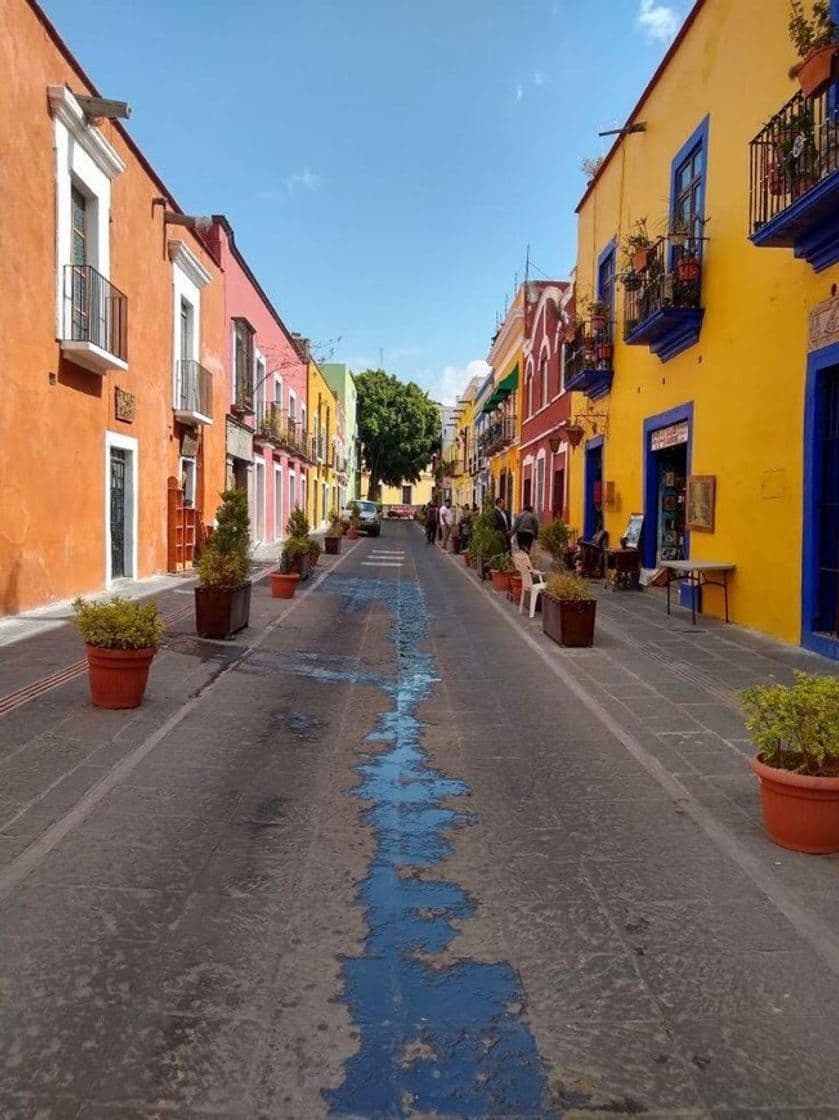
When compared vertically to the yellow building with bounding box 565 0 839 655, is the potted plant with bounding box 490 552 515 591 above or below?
below

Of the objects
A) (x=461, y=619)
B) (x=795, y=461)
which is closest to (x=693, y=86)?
(x=795, y=461)

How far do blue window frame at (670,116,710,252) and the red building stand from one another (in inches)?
197

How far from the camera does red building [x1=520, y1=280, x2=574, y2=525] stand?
20.9 metres

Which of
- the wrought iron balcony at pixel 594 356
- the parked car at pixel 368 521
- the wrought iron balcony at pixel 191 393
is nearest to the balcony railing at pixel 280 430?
the parked car at pixel 368 521

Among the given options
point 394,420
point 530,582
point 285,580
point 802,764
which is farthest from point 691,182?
point 394,420

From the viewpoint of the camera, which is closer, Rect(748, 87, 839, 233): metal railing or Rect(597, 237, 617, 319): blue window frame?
Rect(748, 87, 839, 233): metal railing

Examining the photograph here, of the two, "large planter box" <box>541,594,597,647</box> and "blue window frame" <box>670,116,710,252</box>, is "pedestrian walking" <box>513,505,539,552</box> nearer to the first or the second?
"blue window frame" <box>670,116,710,252</box>

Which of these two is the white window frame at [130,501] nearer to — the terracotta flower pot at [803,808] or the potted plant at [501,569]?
the potted plant at [501,569]

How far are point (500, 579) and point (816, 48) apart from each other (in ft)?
28.1

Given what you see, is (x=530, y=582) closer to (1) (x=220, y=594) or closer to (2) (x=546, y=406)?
(1) (x=220, y=594)

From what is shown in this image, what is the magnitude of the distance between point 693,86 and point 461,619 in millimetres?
7709

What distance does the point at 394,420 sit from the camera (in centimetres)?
6234

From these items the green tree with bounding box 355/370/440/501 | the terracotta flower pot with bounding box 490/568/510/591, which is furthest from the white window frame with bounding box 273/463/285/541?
the green tree with bounding box 355/370/440/501

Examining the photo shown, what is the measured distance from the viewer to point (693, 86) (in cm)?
1194
